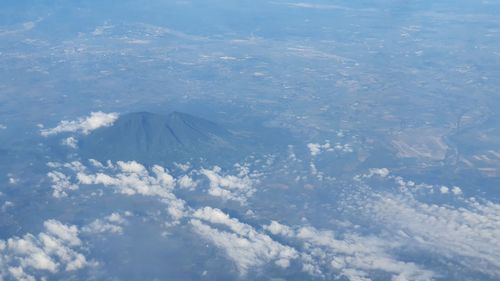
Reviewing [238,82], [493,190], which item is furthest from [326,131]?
[238,82]

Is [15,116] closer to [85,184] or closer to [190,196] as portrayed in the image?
[85,184]

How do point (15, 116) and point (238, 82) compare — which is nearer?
point (15, 116)

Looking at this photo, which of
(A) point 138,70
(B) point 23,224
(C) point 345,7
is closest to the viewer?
(B) point 23,224

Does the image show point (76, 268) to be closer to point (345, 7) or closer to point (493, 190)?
point (493, 190)

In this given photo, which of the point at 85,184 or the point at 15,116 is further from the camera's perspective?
the point at 15,116

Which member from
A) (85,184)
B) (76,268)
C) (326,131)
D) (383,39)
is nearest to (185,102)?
(326,131)

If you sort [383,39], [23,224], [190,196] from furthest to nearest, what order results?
[383,39], [190,196], [23,224]
